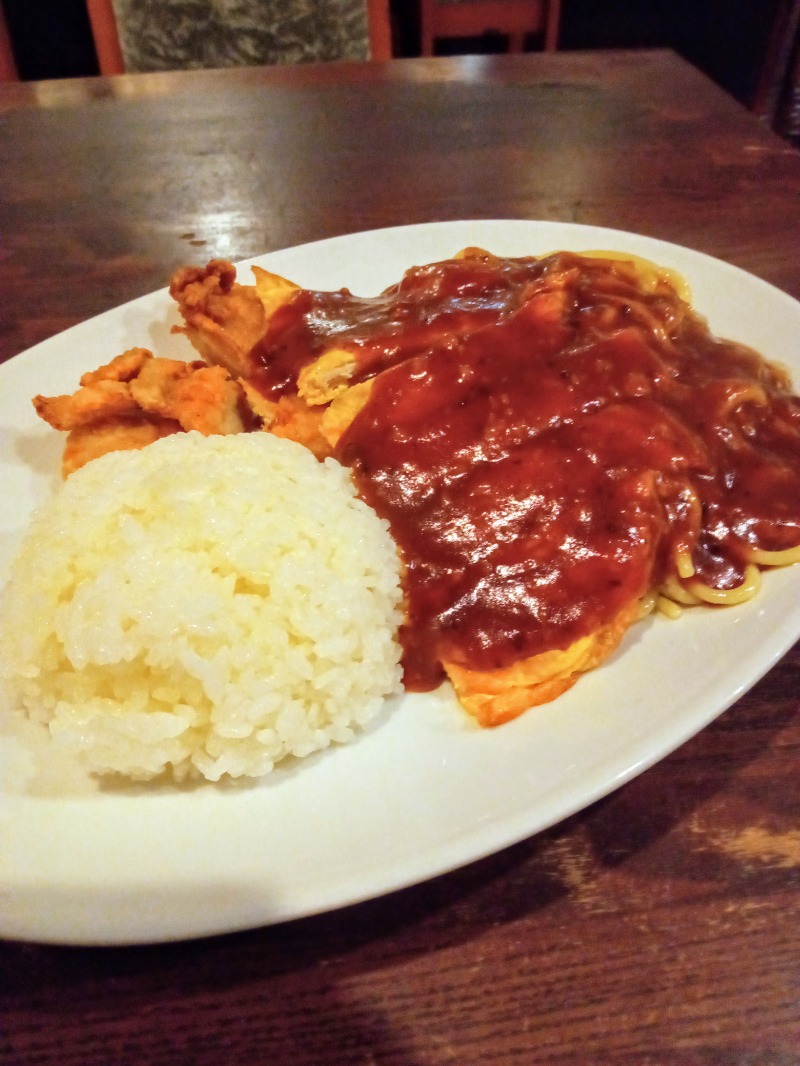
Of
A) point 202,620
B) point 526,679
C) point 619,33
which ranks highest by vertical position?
point 202,620

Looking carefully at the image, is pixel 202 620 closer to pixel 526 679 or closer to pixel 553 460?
pixel 526 679

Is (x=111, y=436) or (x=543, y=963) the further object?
(x=111, y=436)

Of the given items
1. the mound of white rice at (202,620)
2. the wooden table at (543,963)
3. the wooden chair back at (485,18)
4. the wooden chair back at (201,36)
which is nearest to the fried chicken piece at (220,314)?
the mound of white rice at (202,620)

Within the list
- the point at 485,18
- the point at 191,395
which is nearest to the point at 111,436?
the point at 191,395

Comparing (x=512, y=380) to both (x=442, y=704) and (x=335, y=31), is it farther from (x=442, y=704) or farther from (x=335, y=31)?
(x=335, y=31)

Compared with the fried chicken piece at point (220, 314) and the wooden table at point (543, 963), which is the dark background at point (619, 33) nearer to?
the fried chicken piece at point (220, 314)

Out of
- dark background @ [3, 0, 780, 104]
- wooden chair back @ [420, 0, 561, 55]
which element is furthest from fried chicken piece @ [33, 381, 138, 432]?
dark background @ [3, 0, 780, 104]
